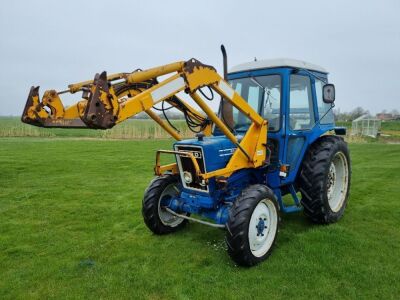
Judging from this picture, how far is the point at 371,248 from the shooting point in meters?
4.27

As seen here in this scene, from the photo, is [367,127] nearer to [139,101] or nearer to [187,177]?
[187,177]

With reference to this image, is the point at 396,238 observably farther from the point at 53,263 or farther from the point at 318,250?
the point at 53,263

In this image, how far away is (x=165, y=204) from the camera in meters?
4.86

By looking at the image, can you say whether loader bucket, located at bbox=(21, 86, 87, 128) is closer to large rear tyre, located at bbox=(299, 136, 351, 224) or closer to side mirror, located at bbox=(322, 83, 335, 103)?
large rear tyre, located at bbox=(299, 136, 351, 224)

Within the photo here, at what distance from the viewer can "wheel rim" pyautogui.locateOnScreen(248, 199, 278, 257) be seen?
394 centimetres

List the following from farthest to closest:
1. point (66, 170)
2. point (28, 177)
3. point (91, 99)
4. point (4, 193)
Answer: point (66, 170), point (28, 177), point (4, 193), point (91, 99)

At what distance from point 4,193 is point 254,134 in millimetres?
5956

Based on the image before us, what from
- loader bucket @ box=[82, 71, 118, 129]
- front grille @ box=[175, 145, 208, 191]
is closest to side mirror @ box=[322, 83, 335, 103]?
front grille @ box=[175, 145, 208, 191]

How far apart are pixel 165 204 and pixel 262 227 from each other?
148cm

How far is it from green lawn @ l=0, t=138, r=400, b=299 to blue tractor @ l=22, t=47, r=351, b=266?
33cm

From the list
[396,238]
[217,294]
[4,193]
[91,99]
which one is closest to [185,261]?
[217,294]

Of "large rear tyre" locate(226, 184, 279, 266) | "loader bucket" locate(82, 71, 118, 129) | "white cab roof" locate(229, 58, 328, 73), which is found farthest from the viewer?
"white cab roof" locate(229, 58, 328, 73)

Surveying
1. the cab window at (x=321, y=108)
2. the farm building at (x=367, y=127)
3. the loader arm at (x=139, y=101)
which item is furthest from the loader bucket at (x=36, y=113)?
the farm building at (x=367, y=127)

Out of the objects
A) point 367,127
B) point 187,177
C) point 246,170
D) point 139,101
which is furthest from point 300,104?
point 367,127
